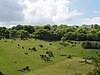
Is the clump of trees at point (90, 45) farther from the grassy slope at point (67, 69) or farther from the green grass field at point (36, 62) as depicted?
the grassy slope at point (67, 69)

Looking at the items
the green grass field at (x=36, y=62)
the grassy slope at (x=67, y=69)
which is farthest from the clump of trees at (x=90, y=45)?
the grassy slope at (x=67, y=69)

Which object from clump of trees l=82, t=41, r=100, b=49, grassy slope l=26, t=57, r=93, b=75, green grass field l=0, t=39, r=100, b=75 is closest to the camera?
grassy slope l=26, t=57, r=93, b=75

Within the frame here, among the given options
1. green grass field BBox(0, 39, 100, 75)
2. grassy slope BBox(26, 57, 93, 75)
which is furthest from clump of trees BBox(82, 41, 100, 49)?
grassy slope BBox(26, 57, 93, 75)

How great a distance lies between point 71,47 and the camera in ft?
584

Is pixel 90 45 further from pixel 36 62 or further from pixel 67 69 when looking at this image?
pixel 67 69

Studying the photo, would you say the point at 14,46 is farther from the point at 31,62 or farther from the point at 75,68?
the point at 75,68

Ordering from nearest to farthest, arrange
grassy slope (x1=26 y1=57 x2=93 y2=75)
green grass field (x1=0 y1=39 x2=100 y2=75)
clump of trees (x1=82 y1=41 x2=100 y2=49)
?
1. grassy slope (x1=26 y1=57 x2=93 y2=75)
2. green grass field (x1=0 y1=39 x2=100 y2=75)
3. clump of trees (x1=82 y1=41 x2=100 y2=49)

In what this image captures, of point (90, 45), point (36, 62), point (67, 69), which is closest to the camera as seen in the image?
point (67, 69)

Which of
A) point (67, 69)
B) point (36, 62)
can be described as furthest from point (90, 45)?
point (67, 69)

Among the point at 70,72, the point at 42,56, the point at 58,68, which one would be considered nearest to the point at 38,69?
the point at 58,68

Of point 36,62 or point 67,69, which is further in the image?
point 36,62

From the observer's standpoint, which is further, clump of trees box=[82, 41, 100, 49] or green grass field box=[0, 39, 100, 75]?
clump of trees box=[82, 41, 100, 49]

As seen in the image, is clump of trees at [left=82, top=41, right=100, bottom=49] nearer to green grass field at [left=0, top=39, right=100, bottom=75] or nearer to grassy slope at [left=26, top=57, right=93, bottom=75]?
green grass field at [left=0, top=39, right=100, bottom=75]

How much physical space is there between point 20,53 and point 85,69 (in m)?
42.5
